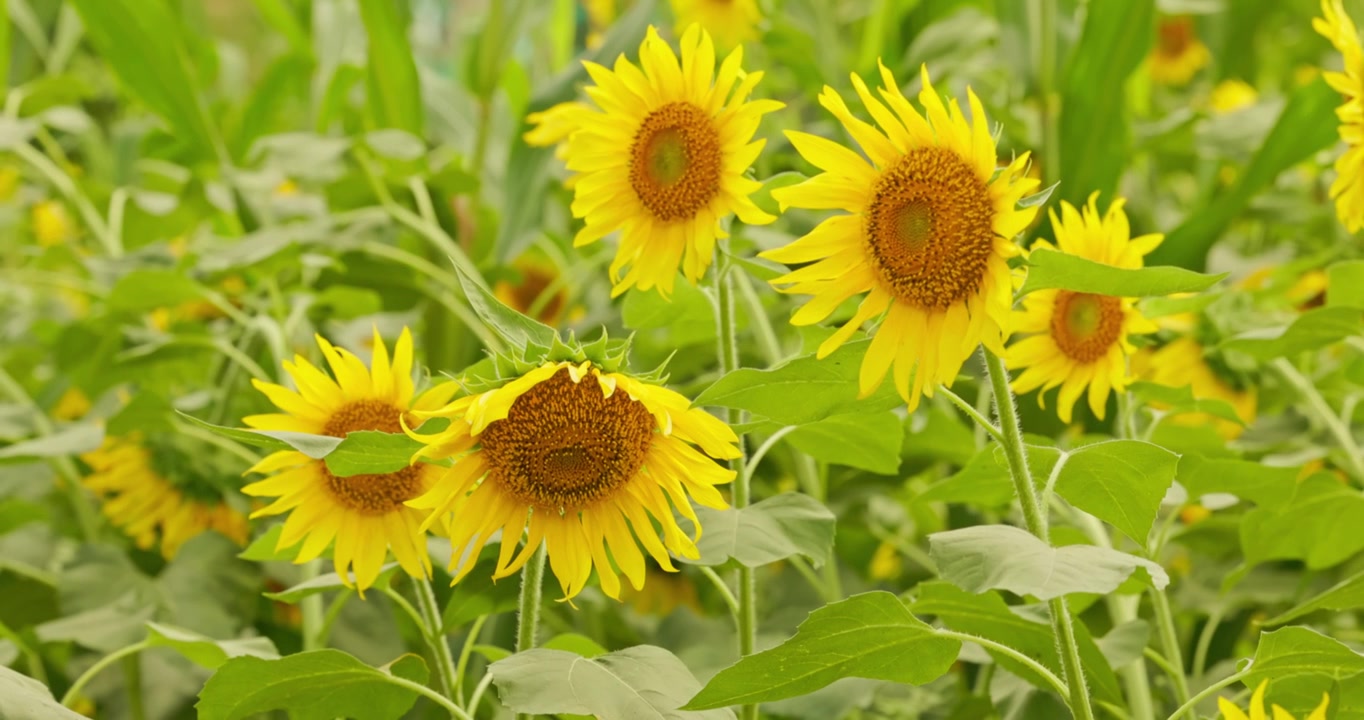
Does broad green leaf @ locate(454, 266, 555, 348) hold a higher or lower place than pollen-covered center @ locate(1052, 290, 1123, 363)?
higher

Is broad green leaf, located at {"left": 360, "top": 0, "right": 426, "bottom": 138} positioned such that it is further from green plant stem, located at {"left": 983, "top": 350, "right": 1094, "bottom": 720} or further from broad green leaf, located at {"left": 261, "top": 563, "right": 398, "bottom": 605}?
green plant stem, located at {"left": 983, "top": 350, "right": 1094, "bottom": 720}

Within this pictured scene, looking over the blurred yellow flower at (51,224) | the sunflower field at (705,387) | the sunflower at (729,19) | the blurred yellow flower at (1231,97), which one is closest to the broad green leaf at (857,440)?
the sunflower field at (705,387)

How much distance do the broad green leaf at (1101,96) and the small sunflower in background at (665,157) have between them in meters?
0.51

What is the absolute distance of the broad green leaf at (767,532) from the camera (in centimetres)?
49

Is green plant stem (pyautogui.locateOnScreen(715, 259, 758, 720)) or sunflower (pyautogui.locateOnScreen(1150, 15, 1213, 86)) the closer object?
Answer: green plant stem (pyautogui.locateOnScreen(715, 259, 758, 720))

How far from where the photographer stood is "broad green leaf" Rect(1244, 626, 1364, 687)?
447 mm

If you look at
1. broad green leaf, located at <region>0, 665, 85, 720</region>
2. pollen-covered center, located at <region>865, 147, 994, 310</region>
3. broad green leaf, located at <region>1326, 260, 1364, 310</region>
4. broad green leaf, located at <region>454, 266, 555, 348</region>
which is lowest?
broad green leaf, located at <region>0, 665, 85, 720</region>

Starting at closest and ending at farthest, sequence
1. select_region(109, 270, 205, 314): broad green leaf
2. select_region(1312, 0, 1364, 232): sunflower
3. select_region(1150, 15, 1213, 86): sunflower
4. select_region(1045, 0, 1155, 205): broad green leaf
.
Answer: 1. select_region(1312, 0, 1364, 232): sunflower
2. select_region(109, 270, 205, 314): broad green leaf
3. select_region(1045, 0, 1155, 205): broad green leaf
4. select_region(1150, 15, 1213, 86): sunflower

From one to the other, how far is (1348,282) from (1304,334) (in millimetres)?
34

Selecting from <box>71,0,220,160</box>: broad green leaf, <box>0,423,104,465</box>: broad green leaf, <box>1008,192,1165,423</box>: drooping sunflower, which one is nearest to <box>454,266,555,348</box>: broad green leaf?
<box>1008,192,1165,423</box>: drooping sunflower

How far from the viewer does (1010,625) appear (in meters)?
0.56

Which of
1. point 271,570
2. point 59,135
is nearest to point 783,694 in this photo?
point 271,570

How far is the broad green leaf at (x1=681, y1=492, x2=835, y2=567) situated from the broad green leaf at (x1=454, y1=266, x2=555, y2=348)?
10 cm

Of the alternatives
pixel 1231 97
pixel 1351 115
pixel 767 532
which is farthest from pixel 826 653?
pixel 1231 97
